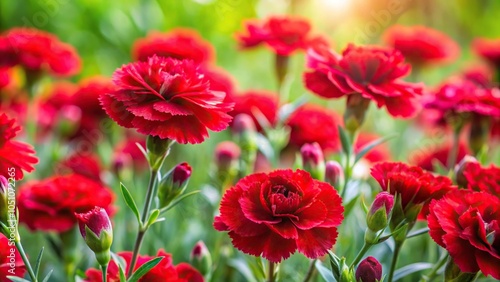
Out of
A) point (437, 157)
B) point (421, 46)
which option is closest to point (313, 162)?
point (437, 157)

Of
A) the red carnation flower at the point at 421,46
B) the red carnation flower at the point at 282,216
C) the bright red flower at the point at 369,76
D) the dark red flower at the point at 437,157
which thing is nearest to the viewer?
the red carnation flower at the point at 282,216

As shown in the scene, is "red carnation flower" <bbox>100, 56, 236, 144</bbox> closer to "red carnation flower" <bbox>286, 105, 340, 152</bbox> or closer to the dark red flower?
"red carnation flower" <bbox>286, 105, 340, 152</bbox>

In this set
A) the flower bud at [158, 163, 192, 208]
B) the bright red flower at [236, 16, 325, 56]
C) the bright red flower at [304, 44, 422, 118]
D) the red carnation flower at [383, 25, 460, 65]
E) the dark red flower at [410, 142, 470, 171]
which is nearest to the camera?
the flower bud at [158, 163, 192, 208]

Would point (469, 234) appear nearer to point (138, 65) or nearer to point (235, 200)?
point (235, 200)

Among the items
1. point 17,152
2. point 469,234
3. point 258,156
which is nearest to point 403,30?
point 258,156

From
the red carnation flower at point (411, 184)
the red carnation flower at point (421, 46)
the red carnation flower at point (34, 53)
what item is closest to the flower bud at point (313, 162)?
the red carnation flower at point (411, 184)

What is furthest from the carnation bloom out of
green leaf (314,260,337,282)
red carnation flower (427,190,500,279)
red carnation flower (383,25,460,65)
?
red carnation flower (383,25,460,65)

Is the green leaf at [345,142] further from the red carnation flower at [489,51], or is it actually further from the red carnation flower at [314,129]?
the red carnation flower at [489,51]
